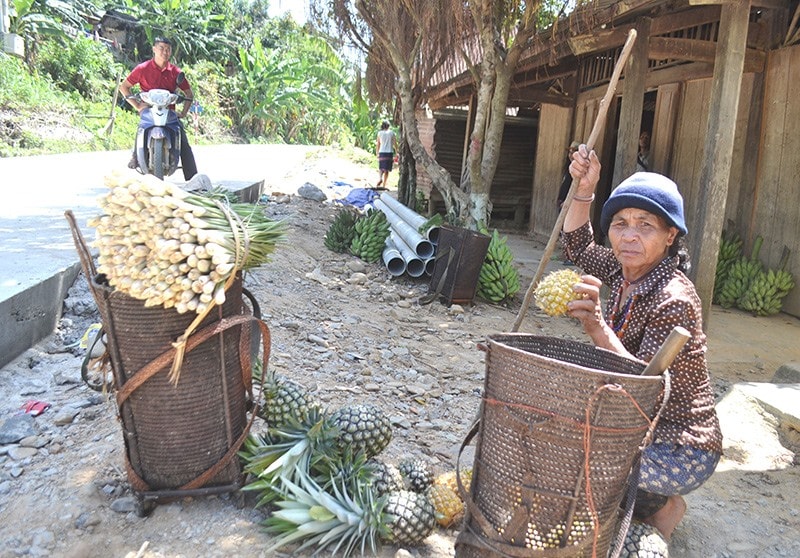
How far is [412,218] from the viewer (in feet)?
29.6

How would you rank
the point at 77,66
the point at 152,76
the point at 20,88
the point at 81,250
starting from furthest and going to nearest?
the point at 77,66, the point at 20,88, the point at 152,76, the point at 81,250

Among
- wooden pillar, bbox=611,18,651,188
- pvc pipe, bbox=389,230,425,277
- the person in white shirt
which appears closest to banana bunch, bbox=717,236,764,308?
wooden pillar, bbox=611,18,651,188

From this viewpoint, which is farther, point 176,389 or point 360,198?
point 360,198

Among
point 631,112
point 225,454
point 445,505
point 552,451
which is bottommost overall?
point 445,505

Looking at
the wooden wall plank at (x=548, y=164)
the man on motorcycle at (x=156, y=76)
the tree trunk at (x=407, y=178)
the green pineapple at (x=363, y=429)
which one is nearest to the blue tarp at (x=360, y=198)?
the tree trunk at (x=407, y=178)

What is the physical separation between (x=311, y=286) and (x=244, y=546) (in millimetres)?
4766

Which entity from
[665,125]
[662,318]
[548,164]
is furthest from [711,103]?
[548,164]

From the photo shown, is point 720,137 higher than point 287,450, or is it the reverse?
point 720,137

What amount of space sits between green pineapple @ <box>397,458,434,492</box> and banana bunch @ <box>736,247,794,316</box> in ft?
17.9

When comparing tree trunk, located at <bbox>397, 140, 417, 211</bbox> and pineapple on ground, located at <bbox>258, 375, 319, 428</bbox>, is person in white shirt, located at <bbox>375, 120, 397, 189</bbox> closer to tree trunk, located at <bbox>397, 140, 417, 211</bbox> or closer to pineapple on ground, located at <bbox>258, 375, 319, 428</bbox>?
tree trunk, located at <bbox>397, 140, 417, 211</bbox>

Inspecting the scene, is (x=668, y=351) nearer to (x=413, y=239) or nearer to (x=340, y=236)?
(x=413, y=239)

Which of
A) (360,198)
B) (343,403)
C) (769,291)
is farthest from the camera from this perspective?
(360,198)

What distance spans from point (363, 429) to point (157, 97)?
5.82 m

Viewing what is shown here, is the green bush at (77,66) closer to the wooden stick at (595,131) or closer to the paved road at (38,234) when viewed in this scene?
the paved road at (38,234)
